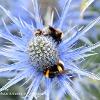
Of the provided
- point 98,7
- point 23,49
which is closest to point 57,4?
point 98,7

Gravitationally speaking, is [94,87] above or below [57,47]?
below

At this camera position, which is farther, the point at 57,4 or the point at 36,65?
the point at 57,4

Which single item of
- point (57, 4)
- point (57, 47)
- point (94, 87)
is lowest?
point (94, 87)

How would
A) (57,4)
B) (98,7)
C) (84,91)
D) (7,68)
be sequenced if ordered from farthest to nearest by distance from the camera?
(57,4), (84,91), (98,7), (7,68)

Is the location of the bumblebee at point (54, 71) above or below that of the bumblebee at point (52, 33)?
below

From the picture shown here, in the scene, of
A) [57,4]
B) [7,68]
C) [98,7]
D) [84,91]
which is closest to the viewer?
[7,68]

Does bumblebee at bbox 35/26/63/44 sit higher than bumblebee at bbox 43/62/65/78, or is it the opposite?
bumblebee at bbox 35/26/63/44

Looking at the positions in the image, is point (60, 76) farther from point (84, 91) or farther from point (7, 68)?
point (84, 91)

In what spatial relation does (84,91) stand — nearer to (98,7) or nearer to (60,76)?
(98,7)

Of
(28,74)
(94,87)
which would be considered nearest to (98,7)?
(94,87)
